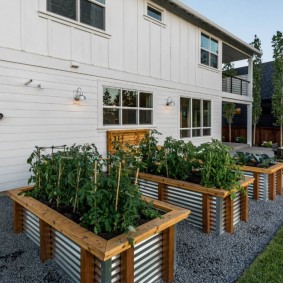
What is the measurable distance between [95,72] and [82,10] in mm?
1583

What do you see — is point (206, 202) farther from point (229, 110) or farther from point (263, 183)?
point (229, 110)

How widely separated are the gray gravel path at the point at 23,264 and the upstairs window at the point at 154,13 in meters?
7.77

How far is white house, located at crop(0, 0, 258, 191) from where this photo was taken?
207 inches

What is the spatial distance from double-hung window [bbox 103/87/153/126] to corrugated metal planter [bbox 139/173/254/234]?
346 centimetres

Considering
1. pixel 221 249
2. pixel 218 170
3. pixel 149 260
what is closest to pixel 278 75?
pixel 218 170

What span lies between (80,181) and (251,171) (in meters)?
3.64

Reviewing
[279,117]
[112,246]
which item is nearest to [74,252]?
[112,246]

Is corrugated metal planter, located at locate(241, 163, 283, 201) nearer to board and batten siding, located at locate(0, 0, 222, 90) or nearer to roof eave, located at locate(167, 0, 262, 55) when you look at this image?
board and batten siding, located at locate(0, 0, 222, 90)

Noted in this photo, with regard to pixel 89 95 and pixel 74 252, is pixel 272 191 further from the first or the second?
pixel 89 95

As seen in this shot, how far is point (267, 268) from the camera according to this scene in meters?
2.58

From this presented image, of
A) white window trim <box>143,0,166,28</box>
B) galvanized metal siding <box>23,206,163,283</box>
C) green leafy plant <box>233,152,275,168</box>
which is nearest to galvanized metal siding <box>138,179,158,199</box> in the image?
galvanized metal siding <box>23,206,163,283</box>

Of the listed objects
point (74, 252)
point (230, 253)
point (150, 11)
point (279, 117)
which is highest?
point (150, 11)

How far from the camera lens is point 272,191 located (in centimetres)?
498

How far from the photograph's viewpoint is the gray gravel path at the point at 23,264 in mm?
2459
